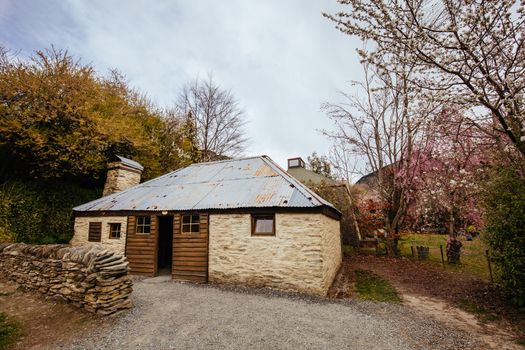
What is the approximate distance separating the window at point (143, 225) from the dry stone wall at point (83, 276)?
310 cm

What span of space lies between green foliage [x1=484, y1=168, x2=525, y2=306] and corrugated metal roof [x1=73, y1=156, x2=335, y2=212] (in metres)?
4.22

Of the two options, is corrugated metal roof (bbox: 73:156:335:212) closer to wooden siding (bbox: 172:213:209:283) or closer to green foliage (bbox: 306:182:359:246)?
wooden siding (bbox: 172:213:209:283)

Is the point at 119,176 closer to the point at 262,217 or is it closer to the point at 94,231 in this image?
the point at 94,231

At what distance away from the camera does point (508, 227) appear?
6.02 meters

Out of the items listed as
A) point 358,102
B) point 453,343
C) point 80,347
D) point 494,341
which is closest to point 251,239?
point 80,347

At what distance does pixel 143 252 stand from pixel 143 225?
1.00m

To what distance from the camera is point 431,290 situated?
773 cm

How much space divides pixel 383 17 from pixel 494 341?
632 centimetres

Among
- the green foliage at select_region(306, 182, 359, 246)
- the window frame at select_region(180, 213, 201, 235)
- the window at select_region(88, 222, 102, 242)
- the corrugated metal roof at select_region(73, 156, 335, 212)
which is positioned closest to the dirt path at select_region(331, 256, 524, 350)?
the corrugated metal roof at select_region(73, 156, 335, 212)

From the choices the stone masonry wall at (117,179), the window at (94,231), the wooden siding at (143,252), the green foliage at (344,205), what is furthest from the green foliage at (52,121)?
the green foliage at (344,205)

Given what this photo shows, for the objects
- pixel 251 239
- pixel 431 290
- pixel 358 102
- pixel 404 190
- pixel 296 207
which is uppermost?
pixel 358 102

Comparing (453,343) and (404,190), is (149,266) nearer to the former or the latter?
(453,343)

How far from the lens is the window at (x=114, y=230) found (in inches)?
391

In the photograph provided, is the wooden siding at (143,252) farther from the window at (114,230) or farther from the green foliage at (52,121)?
the green foliage at (52,121)
